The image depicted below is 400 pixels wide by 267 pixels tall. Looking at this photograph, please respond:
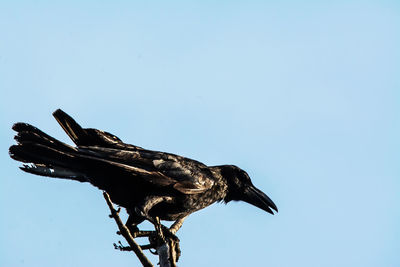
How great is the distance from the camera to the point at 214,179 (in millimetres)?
8297

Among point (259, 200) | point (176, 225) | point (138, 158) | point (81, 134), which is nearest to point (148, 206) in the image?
point (176, 225)

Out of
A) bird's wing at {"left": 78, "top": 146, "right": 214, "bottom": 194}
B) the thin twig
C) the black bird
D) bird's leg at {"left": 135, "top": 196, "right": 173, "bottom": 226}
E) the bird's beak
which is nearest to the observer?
the thin twig

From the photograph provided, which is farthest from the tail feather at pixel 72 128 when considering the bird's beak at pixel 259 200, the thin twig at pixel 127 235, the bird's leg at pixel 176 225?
the bird's beak at pixel 259 200

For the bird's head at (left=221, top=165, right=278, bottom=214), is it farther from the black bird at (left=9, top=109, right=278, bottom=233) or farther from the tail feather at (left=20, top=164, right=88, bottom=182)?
the tail feather at (left=20, top=164, right=88, bottom=182)

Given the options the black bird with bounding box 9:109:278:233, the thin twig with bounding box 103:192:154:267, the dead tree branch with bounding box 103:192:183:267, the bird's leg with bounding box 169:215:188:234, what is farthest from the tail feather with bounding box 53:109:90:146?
the thin twig with bounding box 103:192:154:267

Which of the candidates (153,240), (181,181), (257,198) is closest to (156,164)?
(181,181)

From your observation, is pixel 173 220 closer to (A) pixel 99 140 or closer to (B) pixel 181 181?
(B) pixel 181 181

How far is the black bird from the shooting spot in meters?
6.86

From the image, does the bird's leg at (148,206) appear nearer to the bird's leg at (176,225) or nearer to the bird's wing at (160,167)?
the bird's wing at (160,167)

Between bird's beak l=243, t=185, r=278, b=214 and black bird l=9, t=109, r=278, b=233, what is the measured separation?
0.89m

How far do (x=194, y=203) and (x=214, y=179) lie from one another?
683 millimetres

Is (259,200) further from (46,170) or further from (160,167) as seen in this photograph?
(46,170)

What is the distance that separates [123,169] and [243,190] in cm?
236

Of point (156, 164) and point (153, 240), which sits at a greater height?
point (156, 164)
